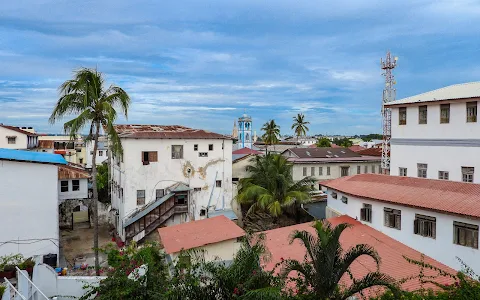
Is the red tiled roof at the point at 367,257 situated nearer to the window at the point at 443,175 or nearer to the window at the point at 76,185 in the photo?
the window at the point at 443,175

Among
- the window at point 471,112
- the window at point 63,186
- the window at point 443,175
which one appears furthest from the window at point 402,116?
the window at point 63,186

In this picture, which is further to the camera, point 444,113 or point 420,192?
point 444,113

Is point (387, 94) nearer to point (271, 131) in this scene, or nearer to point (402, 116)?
point (402, 116)

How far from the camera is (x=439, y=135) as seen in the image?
19828 millimetres

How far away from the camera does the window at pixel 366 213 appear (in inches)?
730

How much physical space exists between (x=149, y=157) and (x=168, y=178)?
2.02 m

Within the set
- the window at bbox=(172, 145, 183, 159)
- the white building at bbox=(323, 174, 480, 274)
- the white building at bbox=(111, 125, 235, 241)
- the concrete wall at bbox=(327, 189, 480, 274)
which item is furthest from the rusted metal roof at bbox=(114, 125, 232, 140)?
the concrete wall at bbox=(327, 189, 480, 274)

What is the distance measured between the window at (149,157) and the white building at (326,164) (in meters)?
15.9

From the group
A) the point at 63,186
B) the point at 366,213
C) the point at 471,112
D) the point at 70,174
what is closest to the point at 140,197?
the point at 70,174

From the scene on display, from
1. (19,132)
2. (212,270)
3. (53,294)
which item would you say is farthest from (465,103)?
(19,132)

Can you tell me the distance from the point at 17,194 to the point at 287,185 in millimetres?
16161

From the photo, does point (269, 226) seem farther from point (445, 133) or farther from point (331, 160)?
point (331, 160)

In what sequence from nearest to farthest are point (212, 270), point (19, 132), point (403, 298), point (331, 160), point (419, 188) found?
point (212, 270) < point (403, 298) < point (419, 188) < point (331, 160) < point (19, 132)

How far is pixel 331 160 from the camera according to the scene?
37.7 m
